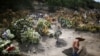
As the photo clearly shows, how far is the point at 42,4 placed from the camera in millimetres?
11781

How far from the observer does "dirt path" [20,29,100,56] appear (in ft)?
24.6

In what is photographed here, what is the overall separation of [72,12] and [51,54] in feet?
14.4

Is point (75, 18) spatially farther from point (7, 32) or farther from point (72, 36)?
point (7, 32)

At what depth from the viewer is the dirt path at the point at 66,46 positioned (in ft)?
24.6

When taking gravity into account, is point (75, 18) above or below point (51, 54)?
above

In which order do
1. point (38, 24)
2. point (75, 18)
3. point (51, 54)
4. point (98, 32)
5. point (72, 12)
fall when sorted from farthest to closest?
point (72, 12)
point (75, 18)
point (98, 32)
point (38, 24)
point (51, 54)

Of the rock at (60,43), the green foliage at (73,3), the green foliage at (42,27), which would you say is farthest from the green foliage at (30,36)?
the green foliage at (73,3)

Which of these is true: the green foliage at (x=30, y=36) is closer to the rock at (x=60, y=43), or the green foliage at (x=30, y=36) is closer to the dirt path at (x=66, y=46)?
the dirt path at (x=66, y=46)

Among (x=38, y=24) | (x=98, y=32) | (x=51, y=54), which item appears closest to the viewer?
(x=51, y=54)

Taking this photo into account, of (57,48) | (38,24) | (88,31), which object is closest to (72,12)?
(88,31)

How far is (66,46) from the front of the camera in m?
7.98

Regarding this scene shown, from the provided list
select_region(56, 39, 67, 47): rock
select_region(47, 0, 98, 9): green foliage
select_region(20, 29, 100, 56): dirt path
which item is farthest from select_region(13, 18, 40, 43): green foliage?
select_region(47, 0, 98, 9): green foliage

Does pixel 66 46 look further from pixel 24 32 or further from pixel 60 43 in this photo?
pixel 24 32

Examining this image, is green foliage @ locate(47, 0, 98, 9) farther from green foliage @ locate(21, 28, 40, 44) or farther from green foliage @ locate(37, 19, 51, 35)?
green foliage @ locate(21, 28, 40, 44)
